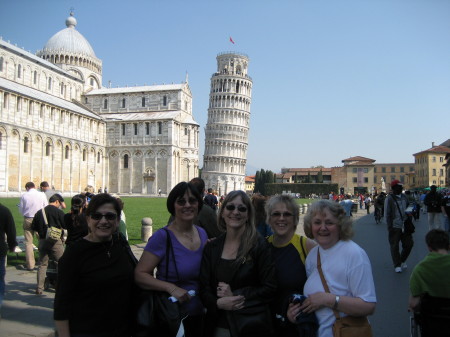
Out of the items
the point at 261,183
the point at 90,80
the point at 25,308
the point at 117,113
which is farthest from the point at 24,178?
the point at 261,183

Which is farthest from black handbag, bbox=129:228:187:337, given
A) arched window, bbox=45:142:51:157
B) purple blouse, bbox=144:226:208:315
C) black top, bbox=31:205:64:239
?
arched window, bbox=45:142:51:157

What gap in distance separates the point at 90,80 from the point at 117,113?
6.97 meters

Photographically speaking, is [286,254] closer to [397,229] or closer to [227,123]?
[397,229]

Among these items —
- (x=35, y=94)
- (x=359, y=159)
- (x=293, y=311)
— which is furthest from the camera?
(x=359, y=159)

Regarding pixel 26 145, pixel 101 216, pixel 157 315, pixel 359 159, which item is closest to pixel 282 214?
pixel 157 315

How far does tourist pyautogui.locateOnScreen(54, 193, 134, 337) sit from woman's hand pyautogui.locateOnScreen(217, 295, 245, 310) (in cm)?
64

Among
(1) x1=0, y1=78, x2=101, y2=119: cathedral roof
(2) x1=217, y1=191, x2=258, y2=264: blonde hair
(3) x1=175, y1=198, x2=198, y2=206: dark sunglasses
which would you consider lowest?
(2) x1=217, y1=191, x2=258, y2=264: blonde hair

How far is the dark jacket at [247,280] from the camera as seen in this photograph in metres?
2.70

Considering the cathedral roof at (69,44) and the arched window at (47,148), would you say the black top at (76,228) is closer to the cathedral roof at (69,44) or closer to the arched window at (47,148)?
the arched window at (47,148)

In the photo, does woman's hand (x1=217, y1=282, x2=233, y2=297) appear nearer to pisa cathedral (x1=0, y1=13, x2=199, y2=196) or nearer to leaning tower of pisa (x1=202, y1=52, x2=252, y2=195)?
pisa cathedral (x1=0, y1=13, x2=199, y2=196)

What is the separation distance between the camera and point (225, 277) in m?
2.74

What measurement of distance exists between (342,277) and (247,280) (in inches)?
23.9

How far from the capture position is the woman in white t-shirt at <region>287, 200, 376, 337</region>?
2.58m

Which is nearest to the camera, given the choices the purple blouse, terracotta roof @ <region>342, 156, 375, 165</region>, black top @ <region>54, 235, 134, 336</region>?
black top @ <region>54, 235, 134, 336</region>
